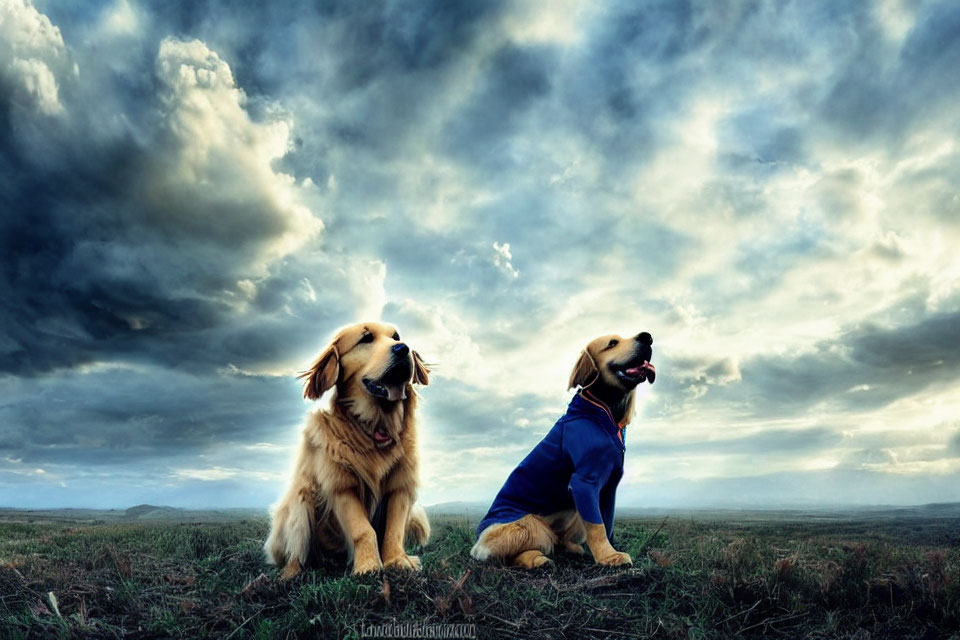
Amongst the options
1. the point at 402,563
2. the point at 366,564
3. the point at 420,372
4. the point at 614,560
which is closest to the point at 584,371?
the point at 420,372

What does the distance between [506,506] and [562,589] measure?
1863mm

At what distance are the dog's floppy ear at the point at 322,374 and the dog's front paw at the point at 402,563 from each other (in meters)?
1.81

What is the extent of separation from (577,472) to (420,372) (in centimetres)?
194

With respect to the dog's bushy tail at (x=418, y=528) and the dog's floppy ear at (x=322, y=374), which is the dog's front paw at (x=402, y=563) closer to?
the dog's bushy tail at (x=418, y=528)

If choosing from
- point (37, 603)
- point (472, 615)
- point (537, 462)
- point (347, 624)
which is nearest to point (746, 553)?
point (537, 462)

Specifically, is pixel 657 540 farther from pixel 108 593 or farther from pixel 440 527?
pixel 108 593

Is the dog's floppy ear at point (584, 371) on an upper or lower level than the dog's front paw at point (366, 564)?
upper

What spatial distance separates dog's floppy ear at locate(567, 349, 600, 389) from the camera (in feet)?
22.4

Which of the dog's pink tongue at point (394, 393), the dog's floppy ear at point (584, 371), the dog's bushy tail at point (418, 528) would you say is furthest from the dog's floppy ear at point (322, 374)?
the dog's floppy ear at point (584, 371)

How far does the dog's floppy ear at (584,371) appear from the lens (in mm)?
6836

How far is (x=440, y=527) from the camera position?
10.3m

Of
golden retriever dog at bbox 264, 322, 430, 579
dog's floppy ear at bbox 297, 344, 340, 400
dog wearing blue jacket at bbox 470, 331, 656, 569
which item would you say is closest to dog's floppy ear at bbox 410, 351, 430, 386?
golden retriever dog at bbox 264, 322, 430, 579

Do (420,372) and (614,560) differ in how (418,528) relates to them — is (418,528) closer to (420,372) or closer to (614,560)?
(420,372)

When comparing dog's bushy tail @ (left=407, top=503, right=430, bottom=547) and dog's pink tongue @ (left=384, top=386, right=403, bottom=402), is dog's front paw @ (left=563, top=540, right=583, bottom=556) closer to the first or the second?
dog's bushy tail @ (left=407, top=503, right=430, bottom=547)
